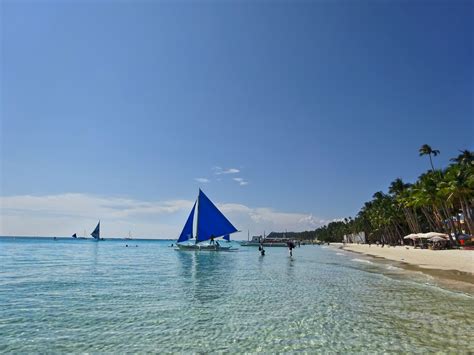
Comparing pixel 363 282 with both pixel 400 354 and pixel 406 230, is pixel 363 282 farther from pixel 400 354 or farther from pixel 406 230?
pixel 406 230

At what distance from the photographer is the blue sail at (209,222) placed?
2099 inches

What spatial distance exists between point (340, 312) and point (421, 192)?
157 feet

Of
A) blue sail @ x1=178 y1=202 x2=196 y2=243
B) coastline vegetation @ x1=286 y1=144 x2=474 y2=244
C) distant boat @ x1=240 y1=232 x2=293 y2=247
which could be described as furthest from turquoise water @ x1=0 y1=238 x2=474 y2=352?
distant boat @ x1=240 y1=232 x2=293 y2=247

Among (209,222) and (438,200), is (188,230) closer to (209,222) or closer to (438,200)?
(209,222)

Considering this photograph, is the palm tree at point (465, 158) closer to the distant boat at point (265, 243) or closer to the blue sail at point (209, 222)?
the blue sail at point (209, 222)

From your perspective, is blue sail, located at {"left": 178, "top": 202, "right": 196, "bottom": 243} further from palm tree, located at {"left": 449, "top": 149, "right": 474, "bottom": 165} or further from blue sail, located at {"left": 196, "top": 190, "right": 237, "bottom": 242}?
palm tree, located at {"left": 449, "top": 149, "right": 474, "bottom": 165}

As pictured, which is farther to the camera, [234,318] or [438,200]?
[438,200]

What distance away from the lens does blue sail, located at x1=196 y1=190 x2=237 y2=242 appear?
5331cm

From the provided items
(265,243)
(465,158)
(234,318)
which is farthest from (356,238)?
(234,318)

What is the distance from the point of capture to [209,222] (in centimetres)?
5394

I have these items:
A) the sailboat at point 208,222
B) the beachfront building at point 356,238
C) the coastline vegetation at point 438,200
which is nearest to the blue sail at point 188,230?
the sailboat at point 208,222

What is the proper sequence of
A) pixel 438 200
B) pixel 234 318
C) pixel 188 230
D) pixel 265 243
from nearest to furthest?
pixel 234 318
pixel 438 200
pixel 188 230
pixel 265 243

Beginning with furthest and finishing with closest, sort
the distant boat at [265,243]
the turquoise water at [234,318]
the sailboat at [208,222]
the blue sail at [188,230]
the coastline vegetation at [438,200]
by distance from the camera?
1. the distant boat at [265,243]
2. the blue sail at [188,230]
3. the sailboat at [208,222]
4. the coastline vegetation at [438,200]
5. the turquoise water at [234,318]

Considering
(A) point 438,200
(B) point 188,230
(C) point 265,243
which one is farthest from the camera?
(C) point 265,243
